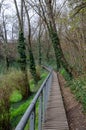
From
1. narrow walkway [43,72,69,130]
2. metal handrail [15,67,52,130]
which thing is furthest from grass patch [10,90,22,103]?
metal handrail [15,67,52,130]

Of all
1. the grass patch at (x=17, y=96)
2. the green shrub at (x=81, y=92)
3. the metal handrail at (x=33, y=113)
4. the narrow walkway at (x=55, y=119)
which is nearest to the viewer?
the metal handrail at (x=33, y=113)

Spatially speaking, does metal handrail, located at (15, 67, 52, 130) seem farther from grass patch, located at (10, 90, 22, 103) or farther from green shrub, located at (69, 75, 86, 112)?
grass patch, located at (10, 90, 22, 103)

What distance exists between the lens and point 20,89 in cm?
1961

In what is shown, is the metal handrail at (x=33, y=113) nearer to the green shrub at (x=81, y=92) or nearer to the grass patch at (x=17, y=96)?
the green shrub at (x=81, y=92)

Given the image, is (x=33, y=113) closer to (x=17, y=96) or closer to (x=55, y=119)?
(x=55, y=119)

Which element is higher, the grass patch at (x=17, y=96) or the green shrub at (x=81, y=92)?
the green shrub at (x=81, y=92)

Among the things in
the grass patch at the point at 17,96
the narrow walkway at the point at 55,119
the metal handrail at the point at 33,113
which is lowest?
the grass patch at the point at 17,96

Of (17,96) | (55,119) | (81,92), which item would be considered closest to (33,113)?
(55,119)

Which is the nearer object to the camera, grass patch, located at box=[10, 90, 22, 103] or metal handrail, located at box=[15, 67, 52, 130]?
metal handrail, located at box=[15, 67, 52, 130]

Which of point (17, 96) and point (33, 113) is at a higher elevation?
point (33, 113)

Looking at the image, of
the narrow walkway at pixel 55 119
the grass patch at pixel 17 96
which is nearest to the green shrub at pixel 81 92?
the narrow walkway at pixel 55 119

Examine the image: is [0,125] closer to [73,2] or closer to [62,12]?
[73,2]

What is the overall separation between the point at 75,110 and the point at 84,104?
70cm

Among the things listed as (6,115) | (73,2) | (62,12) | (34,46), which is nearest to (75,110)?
(6,115)
